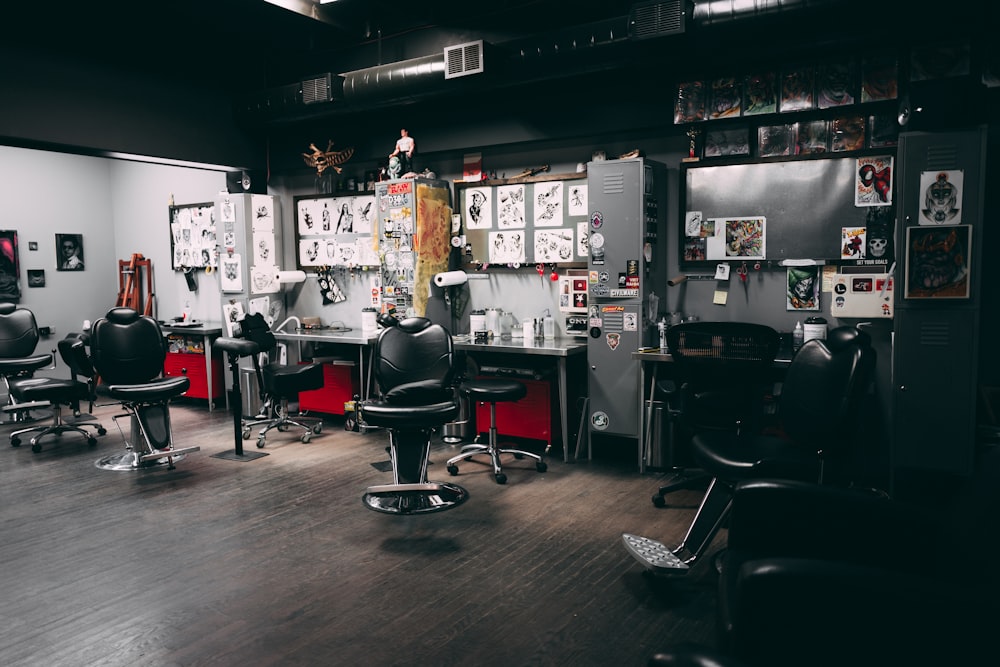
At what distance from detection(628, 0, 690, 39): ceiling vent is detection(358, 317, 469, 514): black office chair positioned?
88.1 inches

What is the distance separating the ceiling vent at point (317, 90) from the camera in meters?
5.98

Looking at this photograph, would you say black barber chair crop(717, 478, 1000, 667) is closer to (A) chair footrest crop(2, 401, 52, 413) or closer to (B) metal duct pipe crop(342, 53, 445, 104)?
(B) metal duct pipe crop(342, 53, 445, 104)

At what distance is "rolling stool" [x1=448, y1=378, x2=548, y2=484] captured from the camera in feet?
16.7

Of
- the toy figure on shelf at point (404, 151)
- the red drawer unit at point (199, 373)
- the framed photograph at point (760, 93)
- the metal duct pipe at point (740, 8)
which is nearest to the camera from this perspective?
the metal duct pipe at point (740, 8)

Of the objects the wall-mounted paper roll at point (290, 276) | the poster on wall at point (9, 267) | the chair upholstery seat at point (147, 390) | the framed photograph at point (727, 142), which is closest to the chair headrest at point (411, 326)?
the chair upholstery seat at point (147, 390)

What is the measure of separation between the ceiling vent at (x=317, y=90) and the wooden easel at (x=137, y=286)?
3941 mm

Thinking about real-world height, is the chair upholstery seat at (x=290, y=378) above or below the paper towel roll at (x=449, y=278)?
below


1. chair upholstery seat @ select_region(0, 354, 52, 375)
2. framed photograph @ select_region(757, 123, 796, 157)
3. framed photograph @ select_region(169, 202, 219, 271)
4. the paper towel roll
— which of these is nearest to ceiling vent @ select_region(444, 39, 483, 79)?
the paper towel roll

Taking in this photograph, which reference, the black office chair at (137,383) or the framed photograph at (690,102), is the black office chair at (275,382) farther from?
the framed photograph at (690,102)

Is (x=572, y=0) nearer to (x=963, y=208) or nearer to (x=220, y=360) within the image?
(x=963, y=208)

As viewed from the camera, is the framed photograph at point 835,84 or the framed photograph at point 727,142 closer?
the framed photograph at point 835,84

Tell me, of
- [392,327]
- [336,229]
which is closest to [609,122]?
[392,327]

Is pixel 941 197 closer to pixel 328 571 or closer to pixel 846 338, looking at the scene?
pixel 846 338

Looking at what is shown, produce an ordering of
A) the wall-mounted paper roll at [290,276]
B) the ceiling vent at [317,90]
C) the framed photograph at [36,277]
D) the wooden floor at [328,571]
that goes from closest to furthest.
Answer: the wooden floor at [328,571]
the ceiling vent at [317,90]
the wall-mounted paper roll at [290,276]
the framed photograph at [36,277]
